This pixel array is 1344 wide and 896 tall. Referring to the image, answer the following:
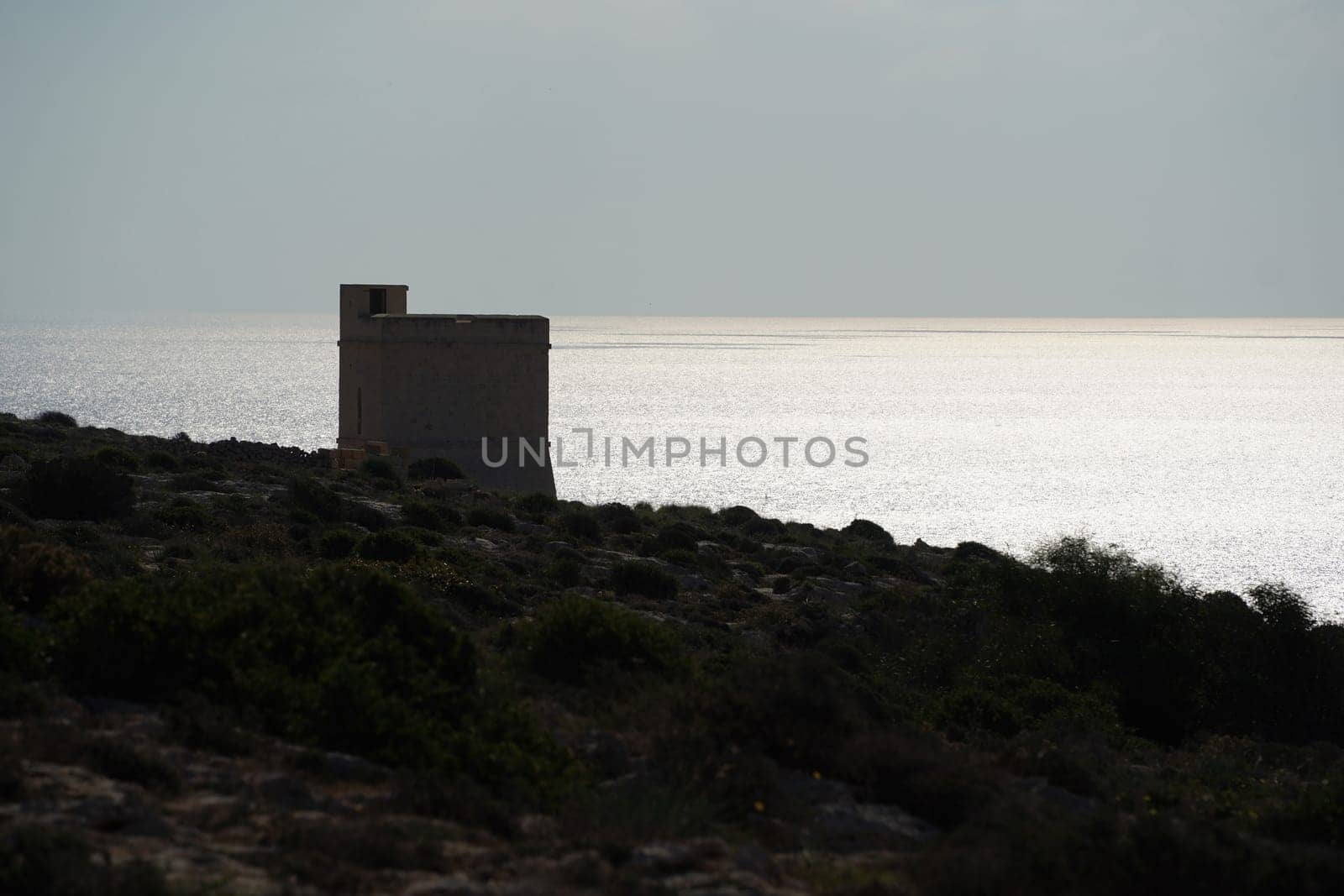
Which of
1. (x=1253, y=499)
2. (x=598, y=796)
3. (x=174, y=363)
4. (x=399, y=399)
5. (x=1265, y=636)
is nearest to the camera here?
(x=598, y=796)

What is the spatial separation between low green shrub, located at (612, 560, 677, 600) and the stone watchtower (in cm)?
1363

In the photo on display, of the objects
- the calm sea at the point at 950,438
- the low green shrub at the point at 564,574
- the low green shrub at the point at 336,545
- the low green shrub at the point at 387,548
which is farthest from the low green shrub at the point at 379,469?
the calm sea at the point at 950,438

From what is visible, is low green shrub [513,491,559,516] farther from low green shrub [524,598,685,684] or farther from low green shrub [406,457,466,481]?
low green shrub [524,598,685,684]

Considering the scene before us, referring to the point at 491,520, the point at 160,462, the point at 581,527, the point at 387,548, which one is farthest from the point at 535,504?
the point at 387,548

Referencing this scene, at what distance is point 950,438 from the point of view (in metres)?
113

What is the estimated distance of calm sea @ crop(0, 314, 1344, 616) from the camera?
6769 centimetres

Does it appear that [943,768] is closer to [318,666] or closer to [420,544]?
[318,666]

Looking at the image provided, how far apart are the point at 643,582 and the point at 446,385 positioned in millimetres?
14710

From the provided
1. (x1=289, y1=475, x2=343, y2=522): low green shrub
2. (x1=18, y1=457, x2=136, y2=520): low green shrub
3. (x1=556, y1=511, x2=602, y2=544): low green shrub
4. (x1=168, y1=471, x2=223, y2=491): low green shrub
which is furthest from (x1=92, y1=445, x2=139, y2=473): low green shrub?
(x1=556, y1=511, x2=602, y2=544): low green shrub

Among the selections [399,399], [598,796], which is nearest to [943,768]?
[598,796]

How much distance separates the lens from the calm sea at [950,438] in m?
67.7

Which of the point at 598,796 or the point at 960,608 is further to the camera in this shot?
the point at 960,608

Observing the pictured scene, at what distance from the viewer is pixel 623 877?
649cm

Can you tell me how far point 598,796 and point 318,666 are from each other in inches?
94.0
